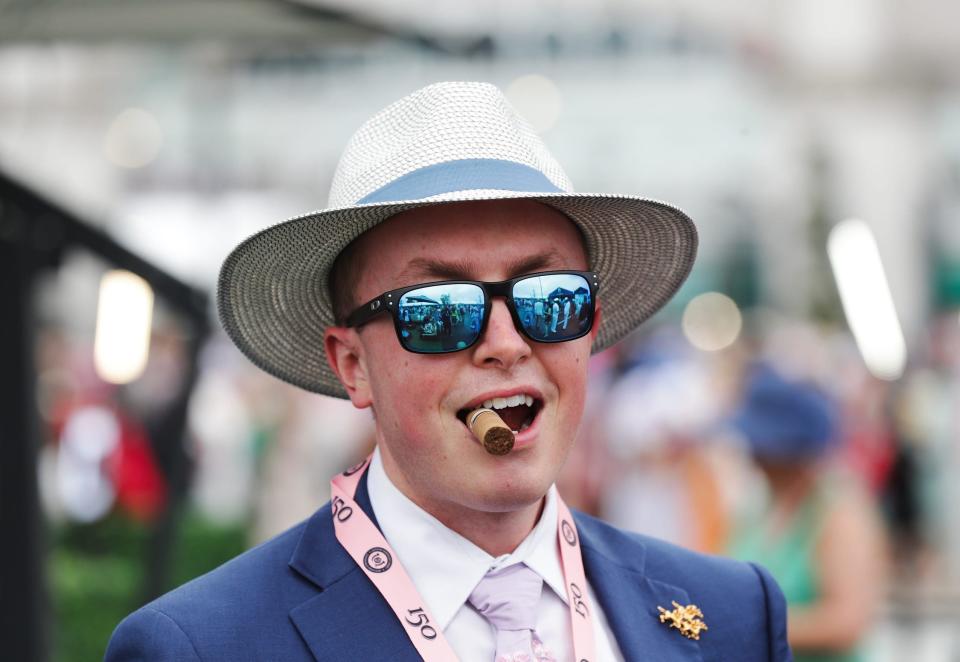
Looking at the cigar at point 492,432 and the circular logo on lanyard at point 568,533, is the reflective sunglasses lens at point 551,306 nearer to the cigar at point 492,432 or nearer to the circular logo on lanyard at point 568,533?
the cigar at point 492,432

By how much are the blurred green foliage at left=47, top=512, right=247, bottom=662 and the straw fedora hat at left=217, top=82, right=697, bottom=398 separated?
8.44 feet

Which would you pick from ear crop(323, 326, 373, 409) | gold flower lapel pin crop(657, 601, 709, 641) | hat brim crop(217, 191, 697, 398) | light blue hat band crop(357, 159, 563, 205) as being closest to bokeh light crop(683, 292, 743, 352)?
hat brim crop(217, 191, 697, 398)

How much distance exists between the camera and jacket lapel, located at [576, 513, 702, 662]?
7.91 ft

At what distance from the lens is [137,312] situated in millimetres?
5512

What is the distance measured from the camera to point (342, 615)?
2244mm

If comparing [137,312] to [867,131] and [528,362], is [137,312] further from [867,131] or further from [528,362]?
[867,131]

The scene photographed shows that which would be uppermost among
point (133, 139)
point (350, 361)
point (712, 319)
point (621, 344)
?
point (350, 361)

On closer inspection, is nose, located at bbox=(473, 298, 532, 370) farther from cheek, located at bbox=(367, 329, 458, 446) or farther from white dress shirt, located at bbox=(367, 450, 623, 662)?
white dress shirt, located at bbox=(367, 450, 623, 662)

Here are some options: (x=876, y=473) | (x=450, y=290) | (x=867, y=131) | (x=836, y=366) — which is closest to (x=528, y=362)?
(x=450, y=290)

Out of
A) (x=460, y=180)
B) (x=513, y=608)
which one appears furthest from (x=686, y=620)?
(x=460, y=180)

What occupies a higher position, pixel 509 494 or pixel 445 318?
pixel 445 318

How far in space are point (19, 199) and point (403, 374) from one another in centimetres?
277

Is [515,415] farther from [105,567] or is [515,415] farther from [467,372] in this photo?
[105,567]

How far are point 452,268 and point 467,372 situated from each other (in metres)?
0.17
